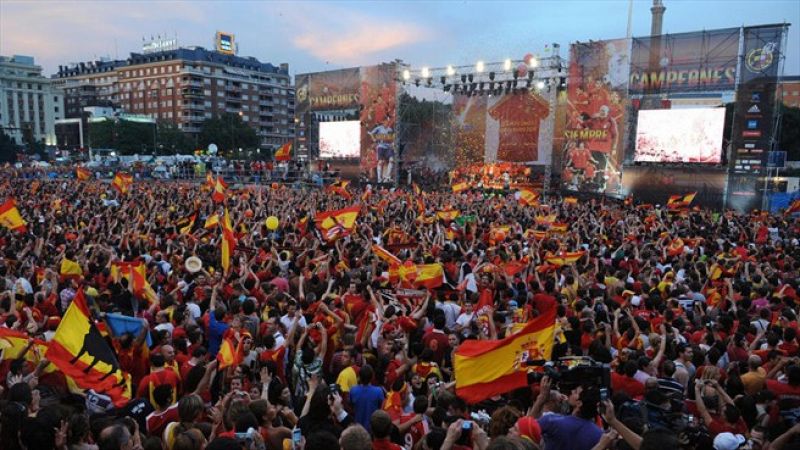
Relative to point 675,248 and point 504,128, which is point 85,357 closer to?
point 675,248

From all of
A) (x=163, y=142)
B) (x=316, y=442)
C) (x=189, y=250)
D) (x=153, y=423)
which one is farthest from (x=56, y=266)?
(x=163, y=142)

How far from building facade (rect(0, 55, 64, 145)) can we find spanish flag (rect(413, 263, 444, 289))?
128m

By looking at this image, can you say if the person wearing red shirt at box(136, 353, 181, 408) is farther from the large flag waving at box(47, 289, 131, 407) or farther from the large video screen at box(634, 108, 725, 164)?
the large video screen at box(634, 108, 725, 164)

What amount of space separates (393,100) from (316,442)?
35.8 metres

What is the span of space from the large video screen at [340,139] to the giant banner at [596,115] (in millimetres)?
14856

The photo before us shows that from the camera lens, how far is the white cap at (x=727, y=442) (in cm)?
364

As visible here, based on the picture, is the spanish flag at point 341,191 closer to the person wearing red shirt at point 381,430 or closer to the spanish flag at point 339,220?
the spanish flag at point 339,220

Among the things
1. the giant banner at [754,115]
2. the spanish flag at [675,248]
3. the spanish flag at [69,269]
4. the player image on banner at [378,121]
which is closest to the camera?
the spanish flag at [69,269]

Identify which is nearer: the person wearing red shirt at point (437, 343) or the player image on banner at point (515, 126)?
the person wearing red shirt at point (437, 343)

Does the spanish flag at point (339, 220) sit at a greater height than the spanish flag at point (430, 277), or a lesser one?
greater

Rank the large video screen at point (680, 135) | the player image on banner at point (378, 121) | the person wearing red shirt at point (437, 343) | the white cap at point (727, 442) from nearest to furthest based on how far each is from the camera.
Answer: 1. the white cap at point (727, 442)
2. the person wearing red shirt at point (437, 343)
3. the large video screen at point (680, 135)
4. the player image on banner at point (378, 121)

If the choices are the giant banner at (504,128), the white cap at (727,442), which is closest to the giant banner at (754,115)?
the giant banner at (504,128)

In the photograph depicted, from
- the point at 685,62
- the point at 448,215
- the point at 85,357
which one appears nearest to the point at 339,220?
the point at 448,215

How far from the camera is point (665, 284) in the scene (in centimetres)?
909
